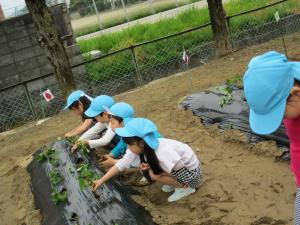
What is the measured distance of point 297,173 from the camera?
2207mm

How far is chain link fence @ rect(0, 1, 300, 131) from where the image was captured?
10.2 m

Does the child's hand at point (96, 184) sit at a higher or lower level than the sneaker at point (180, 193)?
higher

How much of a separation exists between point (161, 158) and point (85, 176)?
855 mm

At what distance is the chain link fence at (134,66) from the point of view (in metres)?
10.2

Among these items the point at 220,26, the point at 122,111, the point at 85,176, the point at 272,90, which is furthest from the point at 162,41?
the point at 272,90

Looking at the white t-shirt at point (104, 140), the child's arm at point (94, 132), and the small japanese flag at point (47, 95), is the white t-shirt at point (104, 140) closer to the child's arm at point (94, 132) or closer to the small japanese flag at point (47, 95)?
the child's arm at point (94, 132)

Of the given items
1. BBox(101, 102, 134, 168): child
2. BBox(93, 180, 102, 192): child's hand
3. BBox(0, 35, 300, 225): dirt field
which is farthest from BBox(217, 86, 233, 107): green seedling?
BBox(93, 180, 102, 192): child's hand

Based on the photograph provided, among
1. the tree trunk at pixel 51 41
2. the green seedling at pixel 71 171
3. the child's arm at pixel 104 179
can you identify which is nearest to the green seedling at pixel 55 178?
the green seedling at pixel 71 171

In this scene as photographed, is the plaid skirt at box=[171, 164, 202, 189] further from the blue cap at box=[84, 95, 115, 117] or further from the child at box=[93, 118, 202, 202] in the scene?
the blue cap at box=[84, 95, 115, 117]

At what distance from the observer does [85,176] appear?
4285 millimetres

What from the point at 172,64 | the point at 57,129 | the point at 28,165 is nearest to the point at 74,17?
the point at 172,64

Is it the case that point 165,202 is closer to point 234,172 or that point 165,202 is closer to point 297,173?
point 234,172

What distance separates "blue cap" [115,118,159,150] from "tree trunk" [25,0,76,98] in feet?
18.3

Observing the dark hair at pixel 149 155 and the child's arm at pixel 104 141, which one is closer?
the dark hair at pixel 149 155
